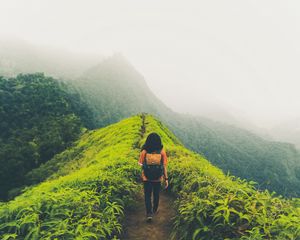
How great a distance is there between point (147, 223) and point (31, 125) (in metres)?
82.8

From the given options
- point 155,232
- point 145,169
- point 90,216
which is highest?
point 145,169

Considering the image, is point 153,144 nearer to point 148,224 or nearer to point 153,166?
point 153,166

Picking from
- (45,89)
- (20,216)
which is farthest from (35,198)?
(45,89)

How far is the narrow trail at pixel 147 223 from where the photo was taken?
30.4 feet

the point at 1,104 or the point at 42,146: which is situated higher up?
the point at 1,104

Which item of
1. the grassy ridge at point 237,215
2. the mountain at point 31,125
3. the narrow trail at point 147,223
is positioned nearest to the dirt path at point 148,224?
the narrow trail at point 147,223

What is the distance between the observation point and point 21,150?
62.1m

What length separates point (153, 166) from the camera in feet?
32.9

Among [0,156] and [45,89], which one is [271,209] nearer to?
[0,156]

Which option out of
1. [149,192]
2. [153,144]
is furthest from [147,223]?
[153,144]

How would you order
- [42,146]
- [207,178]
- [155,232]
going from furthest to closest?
[42,146] < [207,178] < [155,232]

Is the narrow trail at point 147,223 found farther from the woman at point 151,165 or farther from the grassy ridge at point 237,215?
the grassy ridge at point 237,215

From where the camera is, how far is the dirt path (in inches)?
365

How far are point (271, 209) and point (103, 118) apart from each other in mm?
163255
